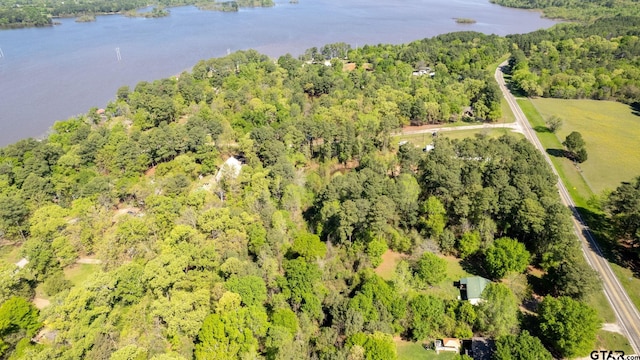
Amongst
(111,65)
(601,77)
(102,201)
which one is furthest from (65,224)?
(601,77)

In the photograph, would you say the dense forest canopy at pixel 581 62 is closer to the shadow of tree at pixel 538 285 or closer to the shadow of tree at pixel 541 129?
the shadow of tree at pixel 541 129

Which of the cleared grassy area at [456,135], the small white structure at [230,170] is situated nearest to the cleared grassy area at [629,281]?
the cleared grassy area at [456,135]

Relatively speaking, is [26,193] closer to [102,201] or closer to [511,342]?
[102,201]

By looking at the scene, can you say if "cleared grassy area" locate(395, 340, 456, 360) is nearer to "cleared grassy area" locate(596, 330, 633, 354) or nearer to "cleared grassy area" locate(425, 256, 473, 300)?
"cleared grassy area" locate(425, 256, 473, 300)

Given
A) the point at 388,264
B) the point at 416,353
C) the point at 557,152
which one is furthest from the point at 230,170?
the point at 557,152

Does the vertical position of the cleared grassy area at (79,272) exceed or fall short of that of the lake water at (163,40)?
it falls short

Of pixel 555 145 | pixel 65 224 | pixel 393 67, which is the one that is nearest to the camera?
pixel 65 224
